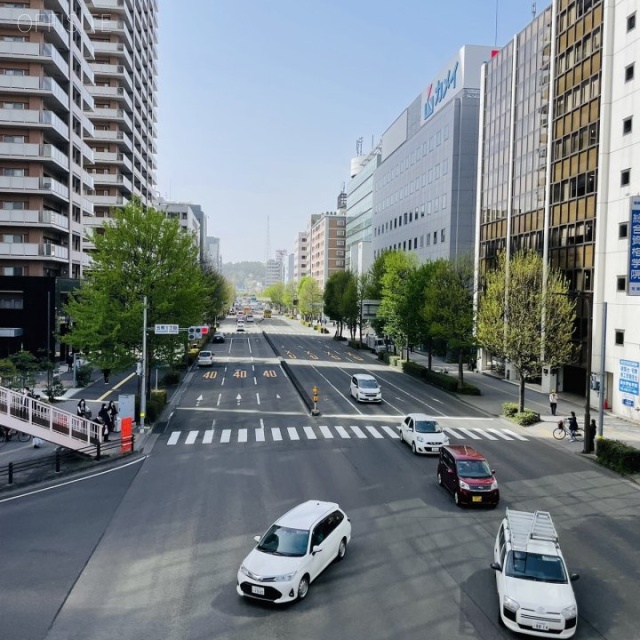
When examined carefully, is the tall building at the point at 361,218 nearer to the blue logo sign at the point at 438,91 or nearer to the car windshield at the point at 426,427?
the blue logo sign at the point at 438,91

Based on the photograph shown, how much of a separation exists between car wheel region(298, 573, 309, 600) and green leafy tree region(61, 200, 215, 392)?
2616 centimetres

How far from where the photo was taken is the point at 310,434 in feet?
111

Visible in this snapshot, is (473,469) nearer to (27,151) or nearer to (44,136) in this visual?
(27,151)

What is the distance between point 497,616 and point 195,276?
34.4 m

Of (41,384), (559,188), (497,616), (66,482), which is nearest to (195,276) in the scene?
(41,384)

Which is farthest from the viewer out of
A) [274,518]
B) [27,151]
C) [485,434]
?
[27,151]

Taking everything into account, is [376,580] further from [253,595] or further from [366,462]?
[366,462]

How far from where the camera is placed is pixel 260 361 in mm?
72062

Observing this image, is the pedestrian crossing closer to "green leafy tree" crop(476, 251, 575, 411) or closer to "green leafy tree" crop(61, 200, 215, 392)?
"green leafy tree" crop(476, 251, 575, 411)

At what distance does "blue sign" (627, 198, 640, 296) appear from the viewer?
31.5 metres

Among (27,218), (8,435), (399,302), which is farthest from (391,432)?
(27,218)

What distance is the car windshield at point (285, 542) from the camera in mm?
15180

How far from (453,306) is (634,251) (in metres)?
21.4

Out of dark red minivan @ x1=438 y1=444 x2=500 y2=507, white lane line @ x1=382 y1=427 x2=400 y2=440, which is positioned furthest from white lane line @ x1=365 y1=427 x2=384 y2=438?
dark red minivan @ x1=438 y1=444 x2=500 y2=507
